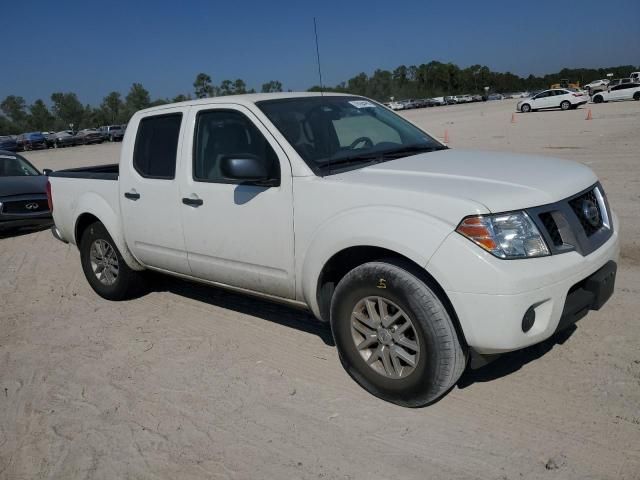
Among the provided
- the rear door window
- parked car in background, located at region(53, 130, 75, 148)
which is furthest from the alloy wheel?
parked car in background, located at region(53, 130, 75, 148)

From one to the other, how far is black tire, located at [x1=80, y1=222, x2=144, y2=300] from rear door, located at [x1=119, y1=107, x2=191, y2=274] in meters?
0.43

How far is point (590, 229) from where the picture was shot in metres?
3.39

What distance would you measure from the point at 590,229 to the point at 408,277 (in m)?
1.15

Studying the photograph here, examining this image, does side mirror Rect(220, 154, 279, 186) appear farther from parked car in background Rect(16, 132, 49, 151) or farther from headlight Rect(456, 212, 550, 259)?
parked car in background Rect(16, 132, 49, 151)

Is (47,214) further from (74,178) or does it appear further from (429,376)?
(429,376)

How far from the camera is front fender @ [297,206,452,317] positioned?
120 inches

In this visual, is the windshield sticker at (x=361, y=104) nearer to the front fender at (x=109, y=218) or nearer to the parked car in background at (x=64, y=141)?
the front fender at (x=109, y=218)

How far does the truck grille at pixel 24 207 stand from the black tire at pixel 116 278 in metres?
4.61

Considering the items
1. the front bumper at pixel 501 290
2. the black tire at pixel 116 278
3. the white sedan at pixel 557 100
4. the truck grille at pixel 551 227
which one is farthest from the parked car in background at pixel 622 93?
the front bumper at pixel 501 290

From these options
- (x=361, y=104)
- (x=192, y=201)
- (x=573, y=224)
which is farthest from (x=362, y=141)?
(x=573, y=224)

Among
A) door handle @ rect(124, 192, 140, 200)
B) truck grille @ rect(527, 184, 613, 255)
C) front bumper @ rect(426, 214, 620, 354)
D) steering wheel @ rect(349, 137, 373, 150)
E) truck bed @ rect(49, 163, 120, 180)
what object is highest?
steering wheel @ rect(349, 137, 373, 150)

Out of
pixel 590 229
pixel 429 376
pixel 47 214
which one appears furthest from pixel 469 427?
pixel 47 214

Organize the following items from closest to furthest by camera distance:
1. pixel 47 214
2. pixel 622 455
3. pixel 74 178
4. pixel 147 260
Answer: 1. pixel 622 455
2. pixel 147 260
3. pixel 74 178
4. pixel 47 214

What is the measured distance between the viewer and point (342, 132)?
14.4 ft
